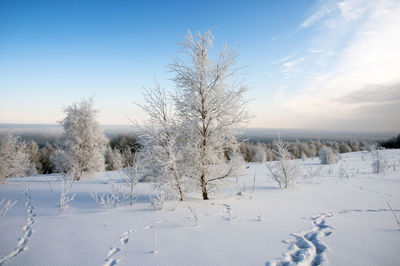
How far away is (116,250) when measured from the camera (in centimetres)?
308

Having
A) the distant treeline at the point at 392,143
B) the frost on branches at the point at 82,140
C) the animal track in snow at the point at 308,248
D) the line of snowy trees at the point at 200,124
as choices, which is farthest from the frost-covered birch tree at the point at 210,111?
the distant treeline at the point at 392,143

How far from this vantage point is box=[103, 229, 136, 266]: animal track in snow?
2743 millimetres

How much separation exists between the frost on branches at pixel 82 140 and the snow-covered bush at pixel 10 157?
3073 millimetres

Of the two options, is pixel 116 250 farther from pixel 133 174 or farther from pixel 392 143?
pixel 392 143

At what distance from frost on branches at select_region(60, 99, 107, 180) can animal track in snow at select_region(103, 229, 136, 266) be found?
1595 cm

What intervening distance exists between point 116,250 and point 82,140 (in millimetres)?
17415

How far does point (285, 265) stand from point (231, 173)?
427 cm

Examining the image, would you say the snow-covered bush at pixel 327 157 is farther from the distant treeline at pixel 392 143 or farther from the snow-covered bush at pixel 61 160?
the distant treeline at pixel 392 143

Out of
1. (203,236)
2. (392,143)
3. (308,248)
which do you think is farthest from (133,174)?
(392,143)

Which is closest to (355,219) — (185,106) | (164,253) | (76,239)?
(164,253)

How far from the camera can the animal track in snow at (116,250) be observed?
9.00 feet

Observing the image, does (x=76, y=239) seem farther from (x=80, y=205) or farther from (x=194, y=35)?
(x=194, y=35)

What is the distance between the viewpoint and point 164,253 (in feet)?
9.70

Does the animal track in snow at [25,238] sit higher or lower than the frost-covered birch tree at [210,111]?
lower
